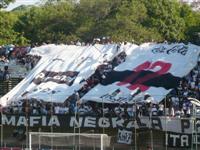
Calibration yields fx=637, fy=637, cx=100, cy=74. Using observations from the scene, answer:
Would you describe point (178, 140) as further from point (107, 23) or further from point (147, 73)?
point (107, 23)

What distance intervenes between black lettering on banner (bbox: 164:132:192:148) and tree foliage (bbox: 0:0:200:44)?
27.6 m

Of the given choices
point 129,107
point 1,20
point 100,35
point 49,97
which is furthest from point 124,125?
point 100,35

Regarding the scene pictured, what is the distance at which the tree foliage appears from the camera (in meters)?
58.8

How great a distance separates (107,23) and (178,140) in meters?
33.0

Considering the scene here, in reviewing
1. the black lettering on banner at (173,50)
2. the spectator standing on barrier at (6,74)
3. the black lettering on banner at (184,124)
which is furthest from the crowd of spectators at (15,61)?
the black lettering on banner at (184,124)

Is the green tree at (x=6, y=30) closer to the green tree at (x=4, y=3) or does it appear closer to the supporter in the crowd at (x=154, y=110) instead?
the green tree at (x=4, y=3)

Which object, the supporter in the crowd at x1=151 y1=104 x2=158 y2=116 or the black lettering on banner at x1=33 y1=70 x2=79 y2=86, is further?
the black lettering on banner at x1=33 y1=70 x2=79 y2=86

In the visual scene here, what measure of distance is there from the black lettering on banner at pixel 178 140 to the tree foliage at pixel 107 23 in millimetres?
27623

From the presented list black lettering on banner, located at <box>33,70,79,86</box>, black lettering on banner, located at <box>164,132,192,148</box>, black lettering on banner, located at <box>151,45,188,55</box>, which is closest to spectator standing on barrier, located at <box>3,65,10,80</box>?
black lettering on banner, located at <box>33,70,79,86</box>

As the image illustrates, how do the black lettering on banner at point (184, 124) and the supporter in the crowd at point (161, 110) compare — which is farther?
the supporter in the crowd at point (161, 110)

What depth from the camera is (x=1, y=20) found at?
175 feet

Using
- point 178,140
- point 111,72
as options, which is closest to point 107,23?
point 111,72

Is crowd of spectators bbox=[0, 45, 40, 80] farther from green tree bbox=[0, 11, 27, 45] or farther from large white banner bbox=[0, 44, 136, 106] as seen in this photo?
green tree bbox=[0, 11, 27, 45]

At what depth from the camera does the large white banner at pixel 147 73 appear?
1284 inches
